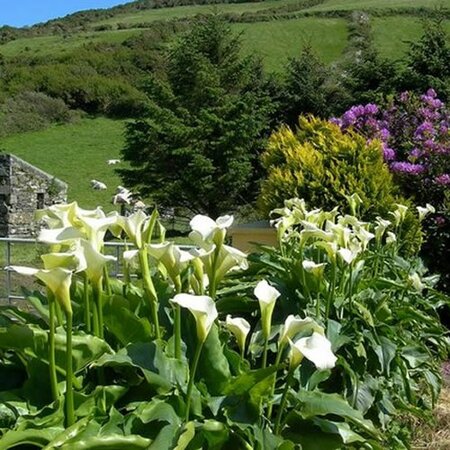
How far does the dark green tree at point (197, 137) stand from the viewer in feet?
52.8

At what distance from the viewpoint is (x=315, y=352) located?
Answer: 1.54m

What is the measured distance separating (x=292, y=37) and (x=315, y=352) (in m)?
42.9

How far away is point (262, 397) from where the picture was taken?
1.72 m

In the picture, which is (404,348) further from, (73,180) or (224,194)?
(73,180)

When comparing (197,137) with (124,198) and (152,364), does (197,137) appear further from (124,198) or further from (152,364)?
(152,364)

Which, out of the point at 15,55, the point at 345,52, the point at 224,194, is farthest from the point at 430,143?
the point at 15,55

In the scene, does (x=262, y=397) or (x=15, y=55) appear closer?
(x=262, y=397)

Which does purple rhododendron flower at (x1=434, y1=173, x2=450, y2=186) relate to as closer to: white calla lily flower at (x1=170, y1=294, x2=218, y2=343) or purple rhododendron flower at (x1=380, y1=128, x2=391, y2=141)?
purple rhododendron flower at (x1=380, y1=128, x2=391, y2=141)

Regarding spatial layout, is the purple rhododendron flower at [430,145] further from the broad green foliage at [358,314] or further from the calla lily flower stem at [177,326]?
the calla lily flower stem at [177,326]

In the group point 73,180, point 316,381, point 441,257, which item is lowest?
point 73,180

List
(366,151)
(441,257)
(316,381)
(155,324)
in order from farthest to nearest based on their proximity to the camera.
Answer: (441,257) < (366,151) < (316,381) < (155,324)

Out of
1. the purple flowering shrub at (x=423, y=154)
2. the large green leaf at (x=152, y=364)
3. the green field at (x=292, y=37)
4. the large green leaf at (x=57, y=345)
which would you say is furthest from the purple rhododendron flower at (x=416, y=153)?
the green field at (x=292, y=37)

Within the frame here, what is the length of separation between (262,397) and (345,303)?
1152 mm

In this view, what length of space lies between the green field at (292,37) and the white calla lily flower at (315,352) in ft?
121
